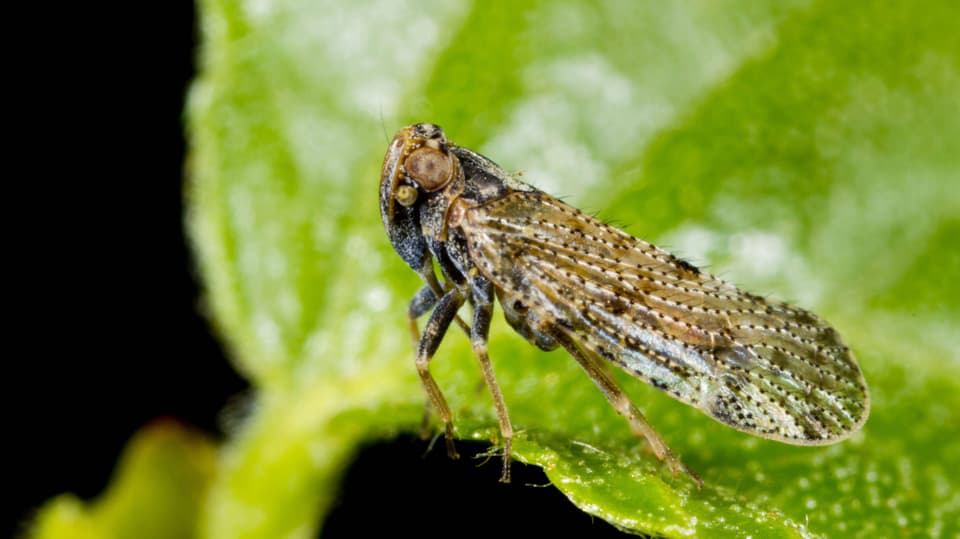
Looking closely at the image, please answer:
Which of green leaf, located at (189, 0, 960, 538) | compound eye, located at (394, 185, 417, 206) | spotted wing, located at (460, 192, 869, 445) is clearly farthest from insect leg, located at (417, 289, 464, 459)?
compound eye, located at (394, 185, 417, 206)

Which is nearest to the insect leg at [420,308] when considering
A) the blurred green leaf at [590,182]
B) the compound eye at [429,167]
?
the blurred green leaf at [590,182]

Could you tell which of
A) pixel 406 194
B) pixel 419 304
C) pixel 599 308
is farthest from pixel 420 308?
pixel 599 308

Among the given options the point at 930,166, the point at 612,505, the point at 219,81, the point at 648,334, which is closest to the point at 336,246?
the point at 219,81

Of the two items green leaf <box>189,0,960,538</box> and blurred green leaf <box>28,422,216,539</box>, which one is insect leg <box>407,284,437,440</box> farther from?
blurred green leaf <box>28,422,216,539</box>

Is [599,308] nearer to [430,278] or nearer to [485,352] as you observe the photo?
[485,352]

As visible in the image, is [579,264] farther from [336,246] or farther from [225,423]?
[225,423]

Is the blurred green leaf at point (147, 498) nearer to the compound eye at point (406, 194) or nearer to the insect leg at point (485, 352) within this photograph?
the insect leg at point (485, 352)
